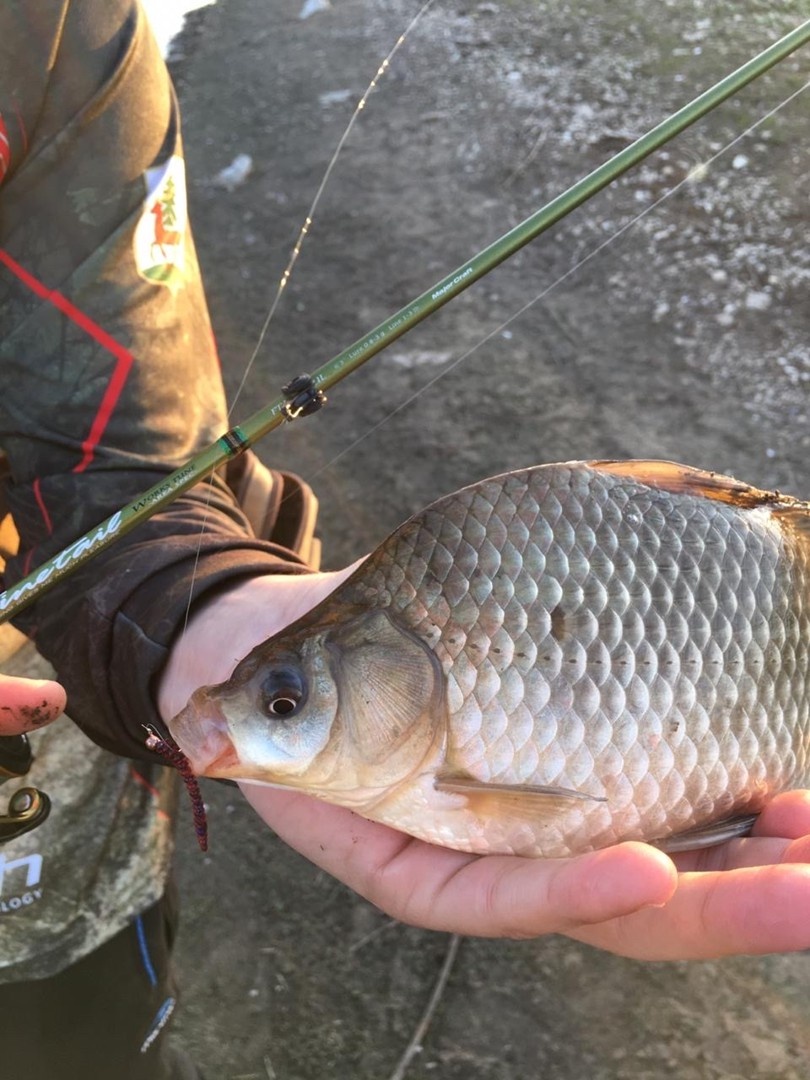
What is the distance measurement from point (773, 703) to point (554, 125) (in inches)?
138

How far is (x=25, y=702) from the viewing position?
47.6 inches

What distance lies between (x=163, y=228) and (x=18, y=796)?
40.0 inches

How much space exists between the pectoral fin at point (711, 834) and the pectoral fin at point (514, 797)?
0.14m

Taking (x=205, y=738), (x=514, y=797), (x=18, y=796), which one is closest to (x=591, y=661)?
(x=514, y=797)

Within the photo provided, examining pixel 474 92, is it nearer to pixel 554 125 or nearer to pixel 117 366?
pixel 554 125

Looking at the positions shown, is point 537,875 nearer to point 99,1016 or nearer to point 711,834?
point 711,834

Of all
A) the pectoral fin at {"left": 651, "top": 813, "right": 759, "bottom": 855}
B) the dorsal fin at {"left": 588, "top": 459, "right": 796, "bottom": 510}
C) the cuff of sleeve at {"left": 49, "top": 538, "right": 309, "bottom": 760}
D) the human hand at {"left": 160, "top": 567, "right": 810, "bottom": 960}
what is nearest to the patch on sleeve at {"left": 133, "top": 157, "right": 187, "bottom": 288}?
the cuff of sleeve at {"left": 49, "top": 538, "right": 309, "bottom": 760}

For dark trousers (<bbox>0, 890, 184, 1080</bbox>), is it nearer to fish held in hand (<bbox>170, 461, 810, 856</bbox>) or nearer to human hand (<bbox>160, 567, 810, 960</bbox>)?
human hand (<bbox>160, 567, 810, 960</bbox>)

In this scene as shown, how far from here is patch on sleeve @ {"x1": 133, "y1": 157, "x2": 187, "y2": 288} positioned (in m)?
1.77

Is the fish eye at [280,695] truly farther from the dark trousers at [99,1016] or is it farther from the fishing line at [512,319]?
the fishing line at [512,319]

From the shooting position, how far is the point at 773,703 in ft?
4.33

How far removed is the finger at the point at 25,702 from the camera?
3.94ft

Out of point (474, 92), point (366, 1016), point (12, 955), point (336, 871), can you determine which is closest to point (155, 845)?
point (12, 955)

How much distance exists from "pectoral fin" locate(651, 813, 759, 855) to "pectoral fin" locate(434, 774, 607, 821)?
0.14m
